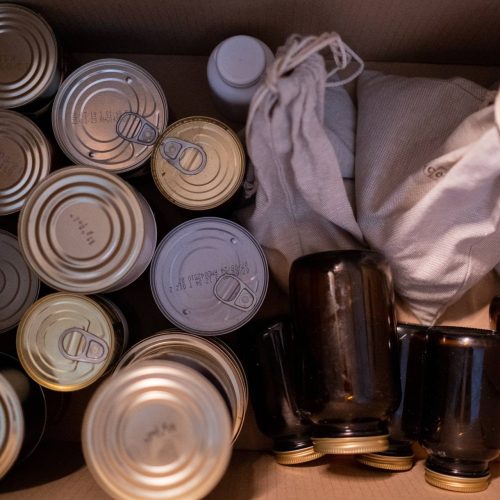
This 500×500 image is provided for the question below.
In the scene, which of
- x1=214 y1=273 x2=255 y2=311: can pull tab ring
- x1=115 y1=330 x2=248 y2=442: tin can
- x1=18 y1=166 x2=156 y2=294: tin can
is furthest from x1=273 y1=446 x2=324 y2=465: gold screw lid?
x1=18 y1=166 x2=156 y2=294: tin can

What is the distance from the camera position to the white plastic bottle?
77cm

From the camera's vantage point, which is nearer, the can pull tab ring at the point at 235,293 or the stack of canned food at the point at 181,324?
the stack of canned food at the point at 181,324

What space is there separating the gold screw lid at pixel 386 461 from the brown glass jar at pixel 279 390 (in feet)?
0.22

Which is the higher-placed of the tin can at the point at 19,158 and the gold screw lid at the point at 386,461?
the tin can at the point at 19,158

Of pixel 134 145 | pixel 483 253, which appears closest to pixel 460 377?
pixel 483 253

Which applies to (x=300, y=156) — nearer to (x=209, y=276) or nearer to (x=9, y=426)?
(x=209, y=276)

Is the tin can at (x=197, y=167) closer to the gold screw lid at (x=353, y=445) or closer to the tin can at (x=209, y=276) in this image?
the tin can at (x=209, y=276)

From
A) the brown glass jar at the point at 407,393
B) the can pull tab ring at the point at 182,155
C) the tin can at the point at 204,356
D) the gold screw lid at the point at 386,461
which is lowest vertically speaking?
the gold screw lid at the point at 386,461

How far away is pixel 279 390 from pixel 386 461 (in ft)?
0.57

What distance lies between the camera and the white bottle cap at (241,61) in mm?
766

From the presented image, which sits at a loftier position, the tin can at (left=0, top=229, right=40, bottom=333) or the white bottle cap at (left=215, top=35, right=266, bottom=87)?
the white bottle cap at (left=215, top=35, right=266, bottom=87)

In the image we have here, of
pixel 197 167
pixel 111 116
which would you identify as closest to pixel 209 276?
pixel 197 167

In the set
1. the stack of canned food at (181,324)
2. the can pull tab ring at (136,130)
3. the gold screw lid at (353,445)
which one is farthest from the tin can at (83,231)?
the gold screw lid at (353,445)

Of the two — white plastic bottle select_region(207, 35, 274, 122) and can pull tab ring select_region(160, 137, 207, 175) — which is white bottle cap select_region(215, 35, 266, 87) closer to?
white plastic bottle select_region(207, 35, 274, 122)
